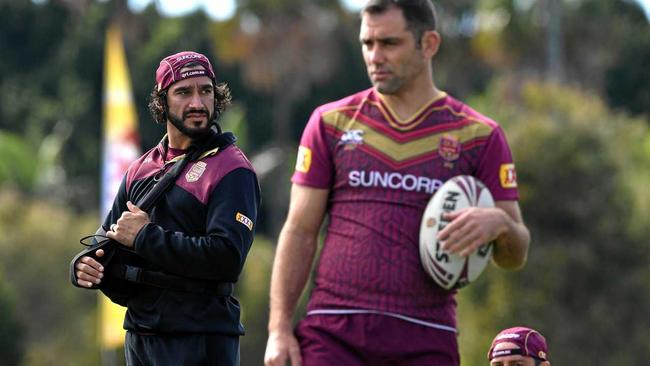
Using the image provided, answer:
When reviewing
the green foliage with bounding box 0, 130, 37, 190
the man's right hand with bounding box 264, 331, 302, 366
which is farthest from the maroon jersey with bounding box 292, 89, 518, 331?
the green foliage with bounding box 0, 130, 37, 190

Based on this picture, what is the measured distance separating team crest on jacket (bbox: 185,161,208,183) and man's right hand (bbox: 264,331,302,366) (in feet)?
3.95

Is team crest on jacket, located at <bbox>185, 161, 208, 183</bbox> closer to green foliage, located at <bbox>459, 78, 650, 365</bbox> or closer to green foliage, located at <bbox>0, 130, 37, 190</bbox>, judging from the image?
green foliage, located at <bbox>459, 78, 650, 365</bbox>

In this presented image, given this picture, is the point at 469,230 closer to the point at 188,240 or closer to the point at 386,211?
the point at 386,211

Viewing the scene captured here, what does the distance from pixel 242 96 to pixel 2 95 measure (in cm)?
966

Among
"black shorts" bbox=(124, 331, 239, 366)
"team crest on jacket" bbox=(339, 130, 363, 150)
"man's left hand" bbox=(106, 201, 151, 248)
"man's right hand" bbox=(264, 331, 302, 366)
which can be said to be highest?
"team crest on jacket" bbox=(339, 130, 363, 150)

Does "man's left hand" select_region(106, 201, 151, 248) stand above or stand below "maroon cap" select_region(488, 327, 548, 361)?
above

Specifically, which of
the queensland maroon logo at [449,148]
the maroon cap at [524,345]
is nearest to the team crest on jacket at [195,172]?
the queensland maroon logo at [449,148]

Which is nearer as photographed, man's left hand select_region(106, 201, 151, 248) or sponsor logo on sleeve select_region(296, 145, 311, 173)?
man's left hand select_region(106, 201, 151, 248)

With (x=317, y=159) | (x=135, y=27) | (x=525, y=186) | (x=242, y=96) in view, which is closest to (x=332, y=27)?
(x=135, y=27)

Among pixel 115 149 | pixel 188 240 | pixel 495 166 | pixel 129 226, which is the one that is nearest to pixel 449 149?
pixel 495 166

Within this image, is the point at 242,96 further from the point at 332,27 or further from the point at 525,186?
the point at 525,186

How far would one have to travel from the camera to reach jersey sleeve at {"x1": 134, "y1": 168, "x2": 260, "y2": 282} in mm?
6207

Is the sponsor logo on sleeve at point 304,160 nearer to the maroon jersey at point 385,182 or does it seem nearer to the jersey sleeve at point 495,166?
the maroon jersey at point 385,182

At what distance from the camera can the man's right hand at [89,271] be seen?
20.8 feet
